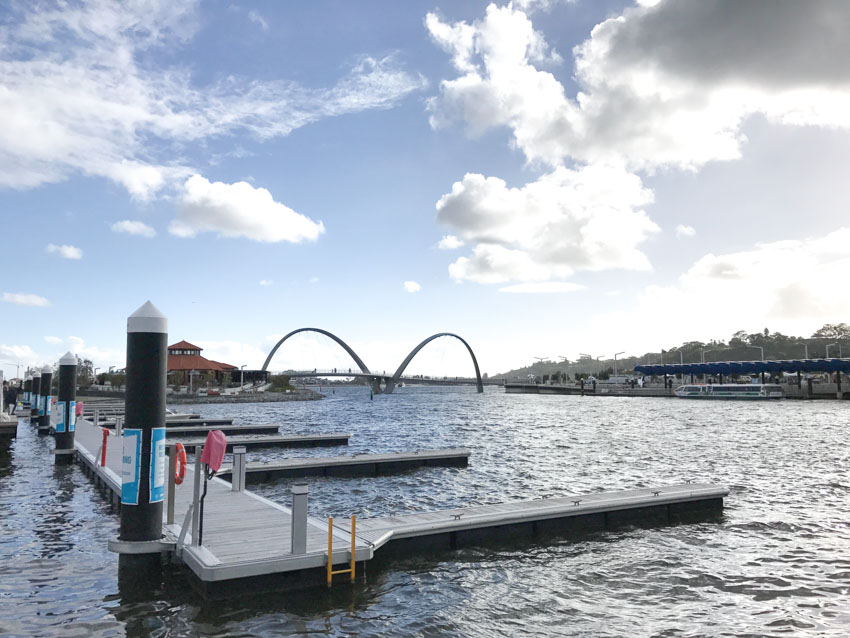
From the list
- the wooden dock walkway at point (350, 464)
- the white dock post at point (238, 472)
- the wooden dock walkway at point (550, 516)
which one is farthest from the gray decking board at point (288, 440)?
the wooden dock walkway at point (550, 516)

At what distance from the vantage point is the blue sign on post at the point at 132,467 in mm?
13141

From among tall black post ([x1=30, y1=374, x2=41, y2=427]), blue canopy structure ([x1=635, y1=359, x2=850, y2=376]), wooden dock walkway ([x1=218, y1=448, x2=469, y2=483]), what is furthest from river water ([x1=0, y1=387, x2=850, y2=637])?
blue canopy structure ([x1=635, y1=359, x2=850, y2=376])

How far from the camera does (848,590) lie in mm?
13992

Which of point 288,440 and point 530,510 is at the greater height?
point 530,510

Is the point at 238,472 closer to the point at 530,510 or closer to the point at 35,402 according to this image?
the point at 530,510

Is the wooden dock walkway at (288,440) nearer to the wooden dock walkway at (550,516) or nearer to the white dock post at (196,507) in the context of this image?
the wooden dock walkway at (550,516)

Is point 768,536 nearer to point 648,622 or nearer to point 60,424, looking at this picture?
point 648,622

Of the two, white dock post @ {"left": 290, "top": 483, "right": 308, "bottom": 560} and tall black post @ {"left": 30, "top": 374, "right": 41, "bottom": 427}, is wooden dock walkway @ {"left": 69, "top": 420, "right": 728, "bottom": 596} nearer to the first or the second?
white dock post @ {"left": 290, "top": 483, "right": 308, "bottom": 560}

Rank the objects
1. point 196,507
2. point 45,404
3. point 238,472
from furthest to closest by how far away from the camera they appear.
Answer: point 45,404 < point 238,472 < point 196,507

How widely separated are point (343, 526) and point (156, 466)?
15.7ft

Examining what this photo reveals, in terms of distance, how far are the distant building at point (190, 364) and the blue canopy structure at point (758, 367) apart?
111048 millimetres

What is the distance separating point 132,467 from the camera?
13188mm

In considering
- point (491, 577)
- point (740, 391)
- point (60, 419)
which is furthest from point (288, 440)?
point (740, 391)

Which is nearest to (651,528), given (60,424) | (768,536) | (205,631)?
(768,536)
